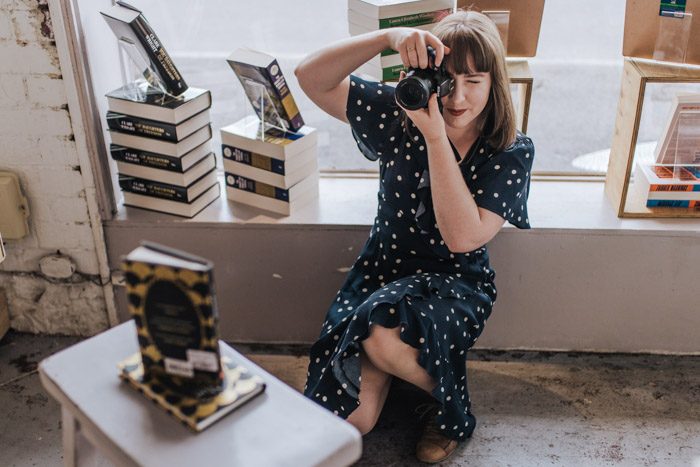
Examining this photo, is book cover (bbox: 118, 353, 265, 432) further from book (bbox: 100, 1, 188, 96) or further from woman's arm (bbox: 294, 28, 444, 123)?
book (bbox: 100, 1, 188, 96)

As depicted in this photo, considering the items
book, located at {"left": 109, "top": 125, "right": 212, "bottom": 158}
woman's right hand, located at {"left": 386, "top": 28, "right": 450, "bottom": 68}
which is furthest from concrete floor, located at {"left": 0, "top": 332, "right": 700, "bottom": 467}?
woman's right hand, located at {"left": 386, "top": 28, "right": 450, "bottom": 68}

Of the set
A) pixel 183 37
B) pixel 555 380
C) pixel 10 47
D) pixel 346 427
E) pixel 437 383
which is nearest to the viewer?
pixel 346 427

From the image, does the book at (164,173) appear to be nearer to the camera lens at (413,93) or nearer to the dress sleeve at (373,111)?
the dress sleeve at (373,111)

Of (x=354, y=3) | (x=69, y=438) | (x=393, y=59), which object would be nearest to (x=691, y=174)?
(x=393, y=59)

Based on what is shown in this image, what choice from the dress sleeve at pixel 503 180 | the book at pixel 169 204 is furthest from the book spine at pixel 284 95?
the dress sleeve at pixel 503 180

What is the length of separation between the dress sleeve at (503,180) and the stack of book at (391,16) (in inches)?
16.6

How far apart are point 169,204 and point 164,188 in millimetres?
46

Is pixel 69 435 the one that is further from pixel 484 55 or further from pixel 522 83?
pixel 522 83

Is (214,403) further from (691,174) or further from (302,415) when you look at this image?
(691,174)

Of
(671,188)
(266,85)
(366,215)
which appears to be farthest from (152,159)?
(671,188)

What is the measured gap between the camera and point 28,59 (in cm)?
195

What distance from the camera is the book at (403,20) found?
6.39 feet

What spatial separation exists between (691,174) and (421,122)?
3.16 feet

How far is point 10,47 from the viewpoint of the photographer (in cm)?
194
